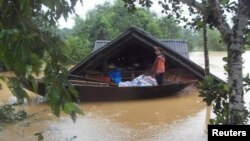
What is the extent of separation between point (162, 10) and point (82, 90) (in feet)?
22.9

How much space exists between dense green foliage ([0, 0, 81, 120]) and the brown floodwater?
188 inches

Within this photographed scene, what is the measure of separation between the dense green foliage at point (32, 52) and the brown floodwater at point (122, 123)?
4.79 meters

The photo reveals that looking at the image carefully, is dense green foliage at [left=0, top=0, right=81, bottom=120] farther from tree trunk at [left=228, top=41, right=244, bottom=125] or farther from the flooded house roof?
the flooded house roof

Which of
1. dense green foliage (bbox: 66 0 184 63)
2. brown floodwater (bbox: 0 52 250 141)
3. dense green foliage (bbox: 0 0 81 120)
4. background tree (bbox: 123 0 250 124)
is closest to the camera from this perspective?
dense green foliage (bbox: 0 0 81 120)

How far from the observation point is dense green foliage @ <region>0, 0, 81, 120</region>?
159 centimetres

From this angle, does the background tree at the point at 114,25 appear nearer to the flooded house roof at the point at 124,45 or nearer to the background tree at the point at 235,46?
the flooded house roof at the point at 124,45

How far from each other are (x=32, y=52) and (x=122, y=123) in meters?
7.21

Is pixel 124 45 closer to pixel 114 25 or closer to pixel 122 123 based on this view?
pixel 122 123

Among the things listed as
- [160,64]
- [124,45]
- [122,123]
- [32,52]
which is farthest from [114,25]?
[32,52]

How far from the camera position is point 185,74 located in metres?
13.8

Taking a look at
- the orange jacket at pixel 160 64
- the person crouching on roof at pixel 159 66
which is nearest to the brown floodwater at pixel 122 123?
the person crouching on roof at pixel 159 66

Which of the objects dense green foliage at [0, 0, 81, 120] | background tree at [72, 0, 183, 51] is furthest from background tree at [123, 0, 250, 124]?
background tree at [72, 0, 183, 51]

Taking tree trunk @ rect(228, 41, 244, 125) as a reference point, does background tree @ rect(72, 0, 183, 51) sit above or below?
above

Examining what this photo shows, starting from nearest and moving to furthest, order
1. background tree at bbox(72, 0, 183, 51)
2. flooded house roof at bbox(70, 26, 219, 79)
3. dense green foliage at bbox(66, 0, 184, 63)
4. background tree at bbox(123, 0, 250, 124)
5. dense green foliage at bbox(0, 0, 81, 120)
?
dense green foliage at bbox(0, 0, 81, 120), background tree at bbox(123, 0, 250, 124), flooded house roof at bbox(70, 26, 219, 79), dense green foliage at bbox(66, 0, 184, 63), background tree at bbox(72, 0, 183, 51)
